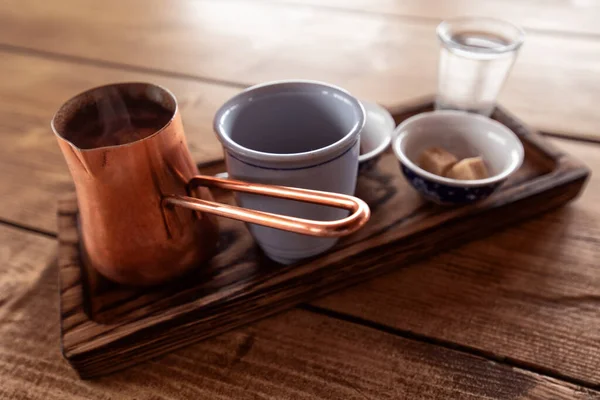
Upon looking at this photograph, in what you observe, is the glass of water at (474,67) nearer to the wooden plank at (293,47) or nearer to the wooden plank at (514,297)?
the wooden plank at (293,47)

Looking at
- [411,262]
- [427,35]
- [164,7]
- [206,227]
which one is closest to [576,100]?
[427,35]

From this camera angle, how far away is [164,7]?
3.12 feet

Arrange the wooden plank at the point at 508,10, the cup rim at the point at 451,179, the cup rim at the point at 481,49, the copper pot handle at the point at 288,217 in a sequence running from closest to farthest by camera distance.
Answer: the copper pot handle at the point at 288,217 < the cup rim at the point at 451,179 < the cup rim at the point at 481,49 < the wooden plank at the point at 508,10

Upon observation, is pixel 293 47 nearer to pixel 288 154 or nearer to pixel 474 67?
pixel 474 67

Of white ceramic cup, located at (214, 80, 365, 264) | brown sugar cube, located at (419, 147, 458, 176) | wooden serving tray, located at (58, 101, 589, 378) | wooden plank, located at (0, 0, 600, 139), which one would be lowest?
wooden serving tray, located at (58, 101, 589, 378)

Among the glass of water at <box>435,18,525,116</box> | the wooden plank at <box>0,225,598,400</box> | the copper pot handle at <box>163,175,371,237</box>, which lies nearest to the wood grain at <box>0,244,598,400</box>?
the wooden plank at <box>0,225,598,400</box>

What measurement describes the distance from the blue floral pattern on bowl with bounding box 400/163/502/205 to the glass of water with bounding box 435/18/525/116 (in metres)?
0.18

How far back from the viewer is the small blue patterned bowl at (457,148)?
465mm

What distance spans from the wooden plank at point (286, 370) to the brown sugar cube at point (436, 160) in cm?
17

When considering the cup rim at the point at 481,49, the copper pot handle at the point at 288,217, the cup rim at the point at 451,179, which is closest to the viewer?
the copper pot handle at the point at 288,217

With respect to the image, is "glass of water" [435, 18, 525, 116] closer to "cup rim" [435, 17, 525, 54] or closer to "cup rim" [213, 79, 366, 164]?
"cup rim" [435, 17, 525, 54]

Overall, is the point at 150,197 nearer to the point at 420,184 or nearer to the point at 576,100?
the point at 420,184

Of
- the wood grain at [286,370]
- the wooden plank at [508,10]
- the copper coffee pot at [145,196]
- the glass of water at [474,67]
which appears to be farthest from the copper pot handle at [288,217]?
the wooden plank at [508,10]

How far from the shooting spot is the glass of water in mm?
602
